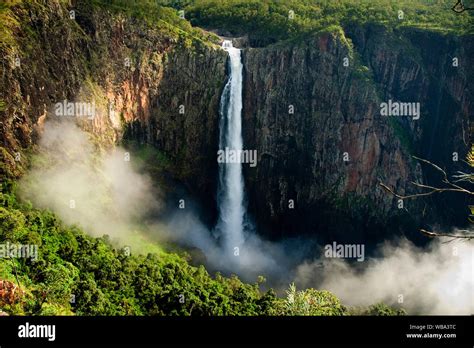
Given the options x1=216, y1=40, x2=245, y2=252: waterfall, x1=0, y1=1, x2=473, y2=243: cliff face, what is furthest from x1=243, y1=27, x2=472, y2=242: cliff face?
x1=216, y1=40, x2=245, y2=252: waterfall

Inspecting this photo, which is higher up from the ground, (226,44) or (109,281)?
(226,44)

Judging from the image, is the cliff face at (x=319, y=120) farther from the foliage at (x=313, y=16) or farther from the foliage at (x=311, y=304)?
the foliage at (x=311, y=304)

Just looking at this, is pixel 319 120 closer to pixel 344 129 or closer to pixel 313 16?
pixel 344 129

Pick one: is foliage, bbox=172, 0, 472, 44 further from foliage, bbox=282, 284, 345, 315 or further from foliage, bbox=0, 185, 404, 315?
foliage, bbox=282, 284, 345, 315

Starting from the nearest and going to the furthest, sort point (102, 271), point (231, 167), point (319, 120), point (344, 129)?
point (102, 271), point (344, 129), point (319, 120), point (231, 167)

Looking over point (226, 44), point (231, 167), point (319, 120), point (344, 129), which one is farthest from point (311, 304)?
point (226, 44)

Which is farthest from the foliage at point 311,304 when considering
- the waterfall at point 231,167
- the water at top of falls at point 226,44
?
the water at top of falls at point 226,44
